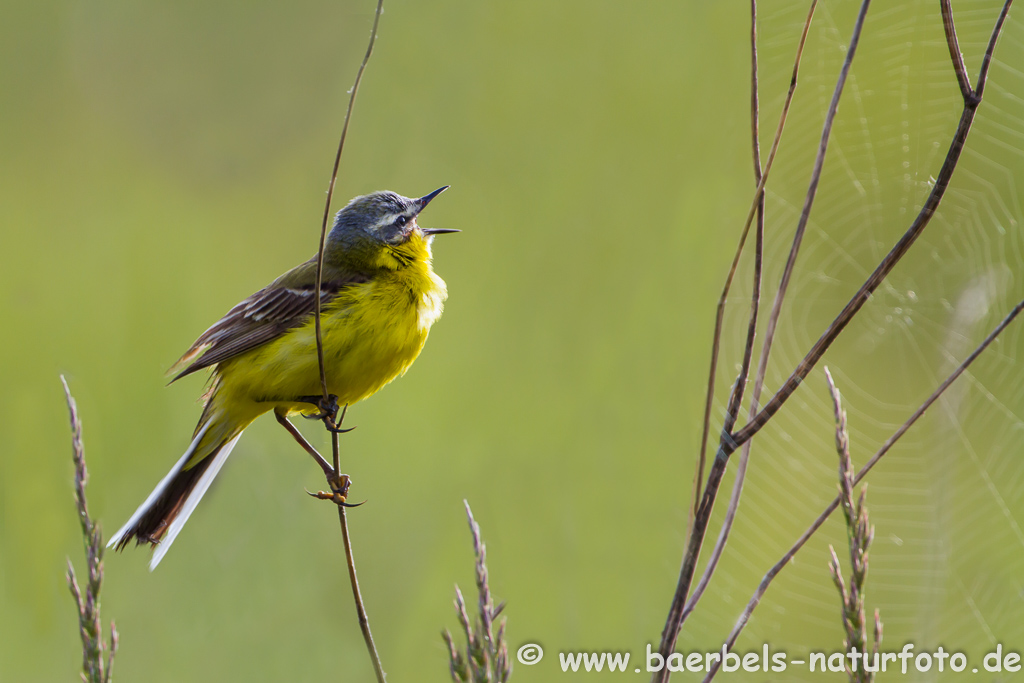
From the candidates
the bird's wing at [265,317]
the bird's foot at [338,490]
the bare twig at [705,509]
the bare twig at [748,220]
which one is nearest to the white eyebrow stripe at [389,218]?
the bird's wing at [265,317]

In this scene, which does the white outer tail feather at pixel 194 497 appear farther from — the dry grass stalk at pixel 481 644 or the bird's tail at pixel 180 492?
the dry grass stalk at pixel 481 644

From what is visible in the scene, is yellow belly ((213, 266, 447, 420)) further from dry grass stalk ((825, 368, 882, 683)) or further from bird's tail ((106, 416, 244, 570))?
dry grass stalk ((825, 368, 882, 683))

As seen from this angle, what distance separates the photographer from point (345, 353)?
313 centimetres

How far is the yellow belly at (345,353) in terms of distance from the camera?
3.13 metres

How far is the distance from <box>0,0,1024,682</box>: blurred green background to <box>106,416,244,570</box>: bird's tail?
1.94ft

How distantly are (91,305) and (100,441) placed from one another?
44.3 inches

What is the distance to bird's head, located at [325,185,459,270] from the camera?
3619 mm

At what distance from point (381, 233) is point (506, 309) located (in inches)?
81.1

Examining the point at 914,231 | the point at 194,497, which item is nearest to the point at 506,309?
the point at 194,497

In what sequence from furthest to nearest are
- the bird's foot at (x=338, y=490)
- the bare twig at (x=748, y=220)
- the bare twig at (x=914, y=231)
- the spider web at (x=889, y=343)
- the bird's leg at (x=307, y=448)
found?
1. the spider web at (x=889, y=343)
2. the bird's leg at (x=307, y=448)
3. the bird's foot at (x=338, y=490)
4. the bare twig at (x=748, y=220)
5. the bare twig at (x=914, y=231)

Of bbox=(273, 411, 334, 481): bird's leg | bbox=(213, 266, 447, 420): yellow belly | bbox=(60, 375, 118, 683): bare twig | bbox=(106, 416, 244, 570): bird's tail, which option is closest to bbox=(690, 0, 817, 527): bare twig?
bbox=(60, 375, 118, 683): bare twig

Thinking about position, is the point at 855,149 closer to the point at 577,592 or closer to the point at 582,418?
the point at 582,418

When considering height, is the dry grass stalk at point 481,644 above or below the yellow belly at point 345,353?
below

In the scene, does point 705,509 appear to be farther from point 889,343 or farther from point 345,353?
point 889,343
